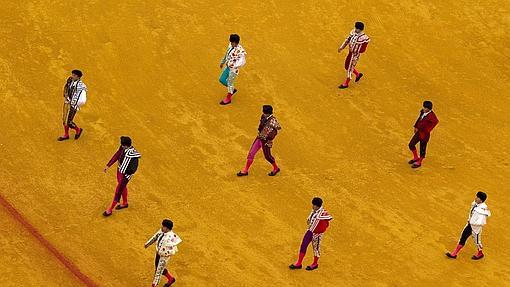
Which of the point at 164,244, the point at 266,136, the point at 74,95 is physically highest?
the point at 266,136

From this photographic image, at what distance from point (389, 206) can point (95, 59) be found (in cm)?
944

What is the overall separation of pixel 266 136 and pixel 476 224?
473cm

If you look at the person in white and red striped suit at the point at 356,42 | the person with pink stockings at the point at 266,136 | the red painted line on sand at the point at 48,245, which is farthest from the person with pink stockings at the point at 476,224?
the red painted line on sand at the point at 48,245

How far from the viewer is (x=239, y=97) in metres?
22.6

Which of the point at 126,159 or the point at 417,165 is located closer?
→ the point at 126,159

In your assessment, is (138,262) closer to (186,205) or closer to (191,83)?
(186,205)

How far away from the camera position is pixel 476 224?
1617 cm

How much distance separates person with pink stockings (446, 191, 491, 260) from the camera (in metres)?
16.1

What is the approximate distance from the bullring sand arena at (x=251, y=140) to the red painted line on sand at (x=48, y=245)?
5 centimetres

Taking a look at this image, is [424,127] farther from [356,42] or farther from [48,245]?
[48,245]

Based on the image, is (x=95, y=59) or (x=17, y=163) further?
(x=95, y=59)

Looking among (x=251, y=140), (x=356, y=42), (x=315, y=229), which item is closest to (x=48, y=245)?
(x=315, y=229)

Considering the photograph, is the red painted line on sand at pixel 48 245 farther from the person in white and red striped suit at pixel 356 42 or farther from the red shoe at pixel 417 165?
the person in white and red striped suit at pixel 356 42

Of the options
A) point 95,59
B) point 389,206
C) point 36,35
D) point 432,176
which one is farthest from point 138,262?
point 36,35
